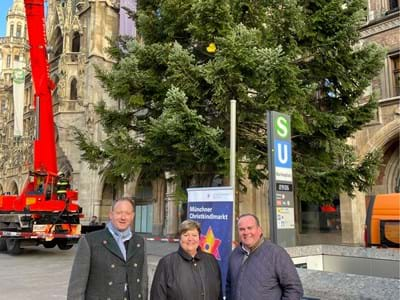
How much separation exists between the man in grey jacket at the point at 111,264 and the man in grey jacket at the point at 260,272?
2.53ft

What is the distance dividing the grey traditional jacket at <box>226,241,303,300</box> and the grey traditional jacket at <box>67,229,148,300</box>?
0.80 metres

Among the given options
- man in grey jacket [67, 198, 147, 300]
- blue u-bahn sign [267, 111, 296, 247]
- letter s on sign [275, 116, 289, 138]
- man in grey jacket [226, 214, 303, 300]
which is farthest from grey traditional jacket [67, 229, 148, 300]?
letter s on sign [275, 116, 289, 138]

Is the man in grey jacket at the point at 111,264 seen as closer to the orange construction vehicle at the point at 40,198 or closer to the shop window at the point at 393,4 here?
the orange construction vehicle at the point at 40,198

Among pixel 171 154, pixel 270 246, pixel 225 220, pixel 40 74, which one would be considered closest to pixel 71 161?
pixel 40 74

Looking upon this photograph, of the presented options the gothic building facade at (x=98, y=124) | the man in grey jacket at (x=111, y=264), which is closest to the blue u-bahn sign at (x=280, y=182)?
the man in grey jacket at (x=111, y=264)

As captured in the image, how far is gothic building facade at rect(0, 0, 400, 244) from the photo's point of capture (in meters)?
15.2

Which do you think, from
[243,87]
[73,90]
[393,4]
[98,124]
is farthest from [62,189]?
[73,90]

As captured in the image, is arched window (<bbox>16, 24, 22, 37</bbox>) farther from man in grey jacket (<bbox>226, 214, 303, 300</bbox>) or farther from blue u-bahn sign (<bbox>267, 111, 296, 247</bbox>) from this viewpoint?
man in grey jacket (<bbox>226, 214, 303, 300</bbox>)

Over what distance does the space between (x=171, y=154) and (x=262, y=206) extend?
10087 mm

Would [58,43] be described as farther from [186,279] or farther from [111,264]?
[186,279]

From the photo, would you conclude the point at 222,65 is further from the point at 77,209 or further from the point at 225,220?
the point at 77,209

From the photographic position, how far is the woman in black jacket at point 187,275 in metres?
2.96

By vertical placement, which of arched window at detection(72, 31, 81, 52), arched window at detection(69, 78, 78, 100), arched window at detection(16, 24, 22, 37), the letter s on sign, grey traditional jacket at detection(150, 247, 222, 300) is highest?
arched window at detection(16, 24, 22, 37)

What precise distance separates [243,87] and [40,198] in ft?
28.4
